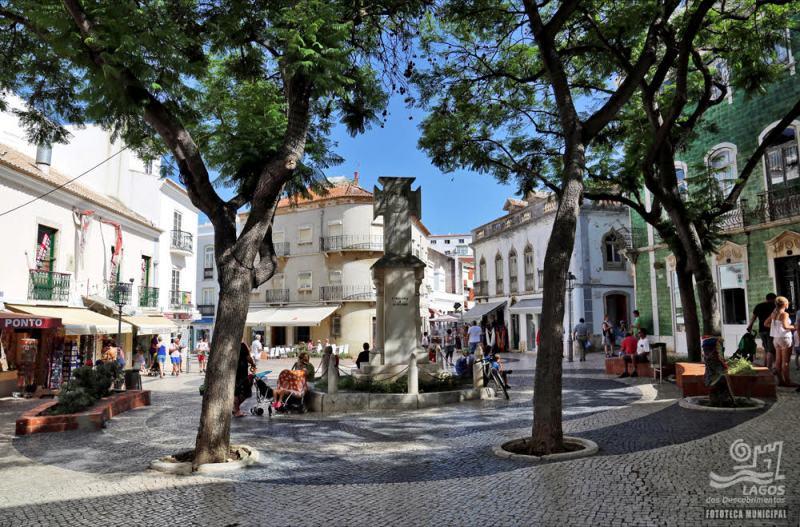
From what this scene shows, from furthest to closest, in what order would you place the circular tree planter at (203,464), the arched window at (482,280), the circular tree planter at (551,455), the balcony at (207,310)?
the balcony at (207,310) < the arched window at (482,280) < the circular tree planter at (203,464) < the circular tree planter at (551,455)

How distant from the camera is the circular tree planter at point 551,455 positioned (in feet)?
20.3

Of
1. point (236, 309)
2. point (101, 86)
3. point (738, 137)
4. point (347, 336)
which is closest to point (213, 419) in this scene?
point (236, 309)

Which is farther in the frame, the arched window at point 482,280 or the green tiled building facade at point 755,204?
the arched window at point 482,280

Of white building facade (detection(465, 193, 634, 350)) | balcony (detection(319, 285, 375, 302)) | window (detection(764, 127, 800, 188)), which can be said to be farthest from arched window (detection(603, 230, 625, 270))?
balcony (detection(319, 285, 375, 302))

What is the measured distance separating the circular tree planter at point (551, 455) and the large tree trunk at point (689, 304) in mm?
6549

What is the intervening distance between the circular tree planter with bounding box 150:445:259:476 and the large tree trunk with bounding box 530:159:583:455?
342cm

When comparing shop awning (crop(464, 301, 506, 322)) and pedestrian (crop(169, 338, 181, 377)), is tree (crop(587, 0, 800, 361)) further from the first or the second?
shop awning (crop(464, 301, 506, 322))

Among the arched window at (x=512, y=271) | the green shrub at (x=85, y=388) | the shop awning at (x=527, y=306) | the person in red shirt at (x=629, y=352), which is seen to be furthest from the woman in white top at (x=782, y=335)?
the arched window at (x=512, y=271)

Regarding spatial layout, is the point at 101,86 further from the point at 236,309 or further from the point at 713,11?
the point at 713,11

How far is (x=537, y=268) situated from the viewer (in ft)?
104

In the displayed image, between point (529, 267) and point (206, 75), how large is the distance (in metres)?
27.3

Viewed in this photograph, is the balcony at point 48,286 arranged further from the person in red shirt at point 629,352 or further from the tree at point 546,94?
the person in red shirt at point 629,352

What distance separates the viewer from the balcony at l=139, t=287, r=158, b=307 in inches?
975

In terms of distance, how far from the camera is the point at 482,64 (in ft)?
42.4
